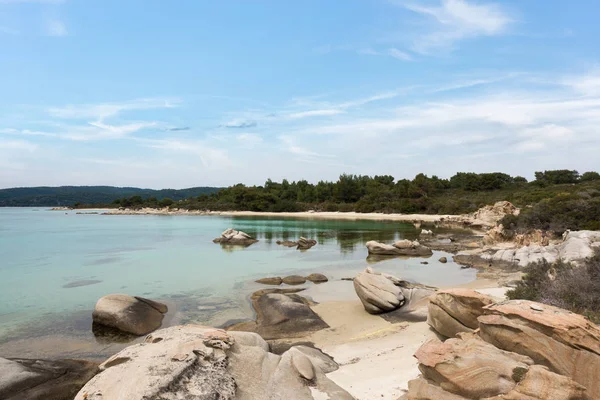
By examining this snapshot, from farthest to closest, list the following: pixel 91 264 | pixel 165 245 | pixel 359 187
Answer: pixel 359 187
pixel 165 245
pixel 91 264

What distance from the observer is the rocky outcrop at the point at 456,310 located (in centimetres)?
801

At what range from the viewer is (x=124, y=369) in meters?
6.02

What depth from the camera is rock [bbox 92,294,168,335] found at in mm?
11727

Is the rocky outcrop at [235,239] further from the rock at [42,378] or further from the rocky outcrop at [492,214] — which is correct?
the rocky outcrop at [492,214]

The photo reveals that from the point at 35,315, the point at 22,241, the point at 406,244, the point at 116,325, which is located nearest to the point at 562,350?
the point at 116,325

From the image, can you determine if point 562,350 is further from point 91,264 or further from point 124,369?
point 91,264

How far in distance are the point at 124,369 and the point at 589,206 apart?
1190 inches

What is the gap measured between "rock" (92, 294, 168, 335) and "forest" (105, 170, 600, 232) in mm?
51443

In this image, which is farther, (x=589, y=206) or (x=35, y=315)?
(x=589, y=206)

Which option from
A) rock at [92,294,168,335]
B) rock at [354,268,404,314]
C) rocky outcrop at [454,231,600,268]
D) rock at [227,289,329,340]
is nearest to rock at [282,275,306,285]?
rock at [227,289,329,340]

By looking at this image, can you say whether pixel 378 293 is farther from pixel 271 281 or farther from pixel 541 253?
→ pixel 541 253

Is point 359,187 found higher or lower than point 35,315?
higher

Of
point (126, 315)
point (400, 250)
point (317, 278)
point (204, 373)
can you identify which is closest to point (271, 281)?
point (317, 278)

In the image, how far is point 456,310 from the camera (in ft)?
27.7
